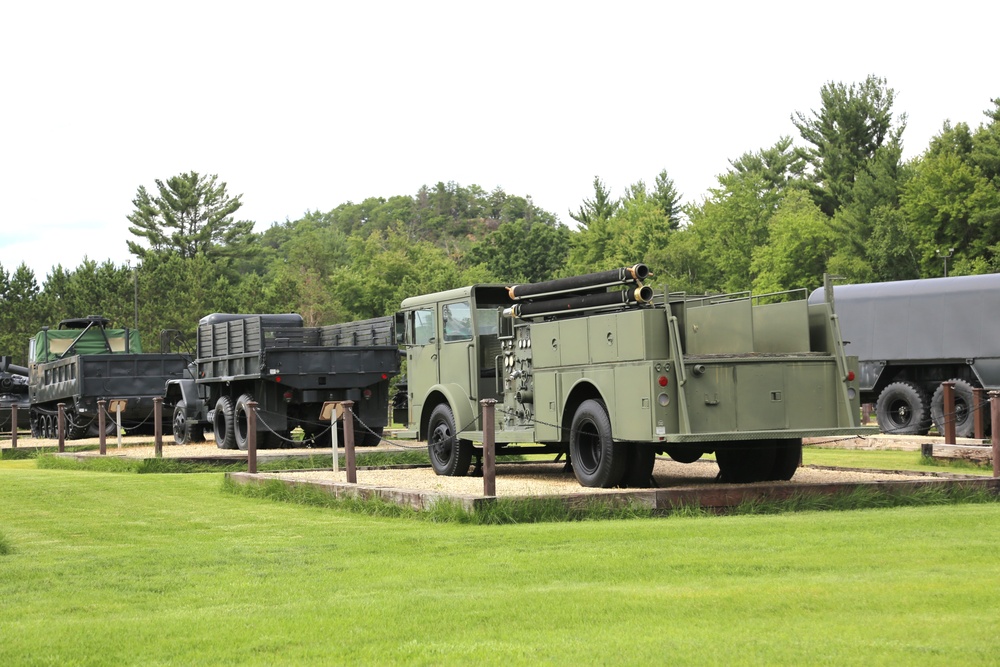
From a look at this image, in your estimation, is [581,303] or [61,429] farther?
[61,429]

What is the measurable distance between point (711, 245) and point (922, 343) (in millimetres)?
43699

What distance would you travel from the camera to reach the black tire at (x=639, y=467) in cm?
1446

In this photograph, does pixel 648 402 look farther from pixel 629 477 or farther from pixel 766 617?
pixel 766 617

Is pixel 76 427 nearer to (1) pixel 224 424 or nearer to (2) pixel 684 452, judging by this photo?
(1) pixel 224 424

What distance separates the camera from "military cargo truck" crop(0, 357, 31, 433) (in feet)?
136

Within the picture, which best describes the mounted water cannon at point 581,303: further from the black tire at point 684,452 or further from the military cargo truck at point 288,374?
the military cargo truck at point 288,374

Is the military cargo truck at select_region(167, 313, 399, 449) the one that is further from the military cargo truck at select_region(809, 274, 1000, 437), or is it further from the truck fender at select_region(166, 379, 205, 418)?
the military cargo truck at select_region(809, 274, 1000, 437)

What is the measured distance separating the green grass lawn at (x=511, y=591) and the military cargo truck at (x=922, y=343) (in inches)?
545

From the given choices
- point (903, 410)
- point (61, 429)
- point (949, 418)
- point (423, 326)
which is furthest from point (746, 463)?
point (61, 429)

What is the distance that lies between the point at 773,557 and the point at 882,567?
0.79m

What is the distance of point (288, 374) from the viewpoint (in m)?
25.7

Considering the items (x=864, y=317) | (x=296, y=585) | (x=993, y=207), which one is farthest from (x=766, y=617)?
(x=993, y=207)

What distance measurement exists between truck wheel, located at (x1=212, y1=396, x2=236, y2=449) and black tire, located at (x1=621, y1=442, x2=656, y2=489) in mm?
14070

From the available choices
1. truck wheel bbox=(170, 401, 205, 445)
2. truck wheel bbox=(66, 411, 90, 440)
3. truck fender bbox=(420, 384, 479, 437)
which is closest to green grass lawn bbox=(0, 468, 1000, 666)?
truck fender bbox=(420, 384, 479, 437)
